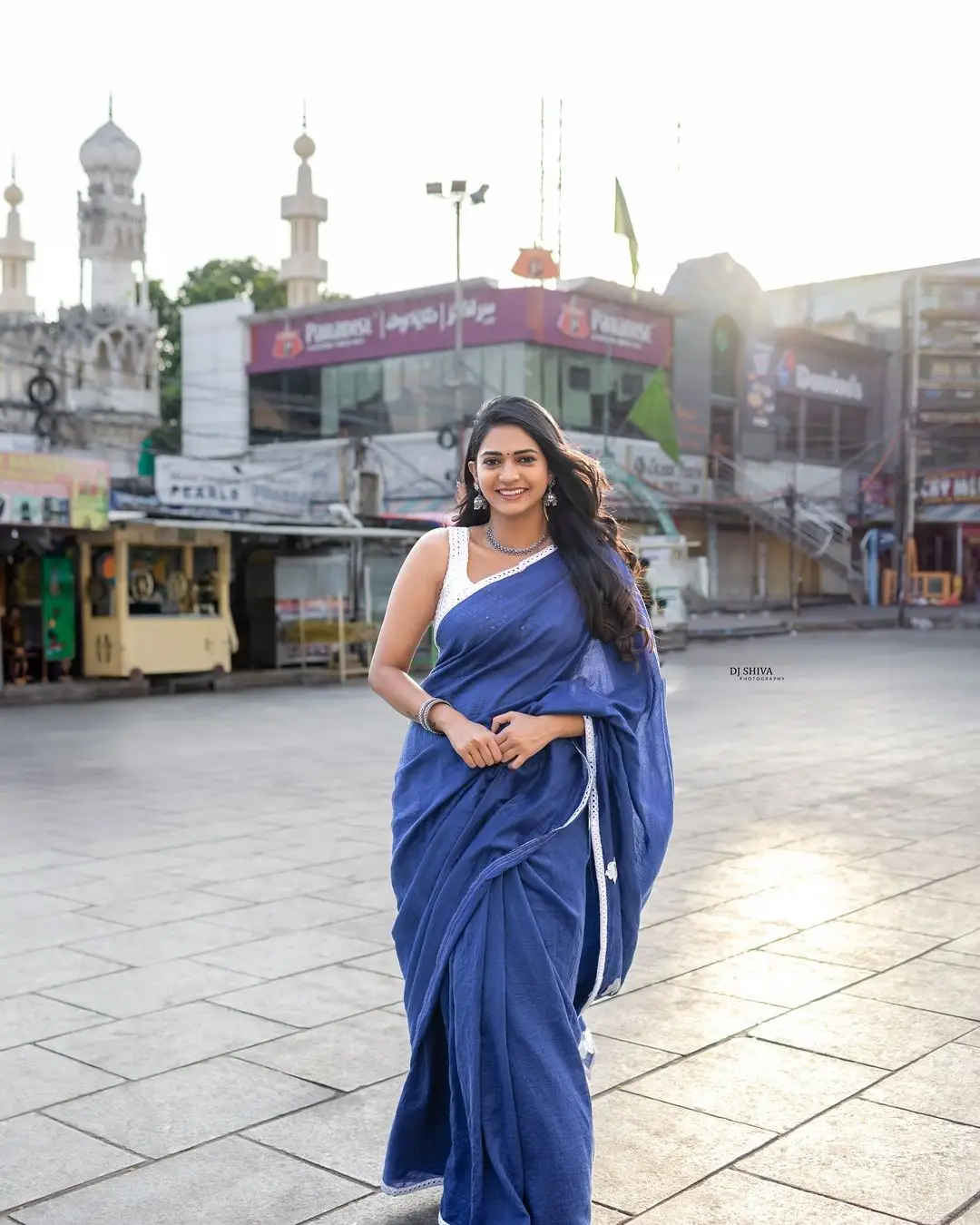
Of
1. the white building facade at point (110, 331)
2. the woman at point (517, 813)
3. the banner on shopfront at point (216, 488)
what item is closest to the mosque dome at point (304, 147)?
the white building facade at point (110, 331)

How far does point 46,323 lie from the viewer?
3950cm

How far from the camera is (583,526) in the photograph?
9.95 ft

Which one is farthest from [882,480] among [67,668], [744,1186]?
[744,1186]

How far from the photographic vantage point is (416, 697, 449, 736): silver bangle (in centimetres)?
290

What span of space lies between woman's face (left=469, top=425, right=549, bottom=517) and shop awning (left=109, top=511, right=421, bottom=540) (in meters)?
13.9

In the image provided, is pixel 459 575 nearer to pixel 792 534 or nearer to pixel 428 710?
pixel 428 710

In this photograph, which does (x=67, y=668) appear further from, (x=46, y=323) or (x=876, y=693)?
(x=46, y=323)

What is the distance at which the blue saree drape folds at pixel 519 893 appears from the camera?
267cm

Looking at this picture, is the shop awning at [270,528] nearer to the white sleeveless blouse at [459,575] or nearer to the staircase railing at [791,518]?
the white sleeveless blouse at [459,575]

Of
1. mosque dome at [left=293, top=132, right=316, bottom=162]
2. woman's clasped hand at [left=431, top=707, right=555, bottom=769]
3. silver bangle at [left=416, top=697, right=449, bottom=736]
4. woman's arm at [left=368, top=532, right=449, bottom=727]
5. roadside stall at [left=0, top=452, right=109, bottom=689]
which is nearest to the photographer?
woman's clasped hand at [left=431, top=707, right=555, bottom=769]

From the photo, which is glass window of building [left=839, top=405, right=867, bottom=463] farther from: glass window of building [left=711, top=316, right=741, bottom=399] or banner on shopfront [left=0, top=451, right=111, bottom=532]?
banner on shopfront [left=0, top=451, right=111, bottom=532]

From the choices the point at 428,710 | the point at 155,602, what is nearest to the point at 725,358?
the point at 155,602

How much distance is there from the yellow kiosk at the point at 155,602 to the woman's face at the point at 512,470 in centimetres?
1419

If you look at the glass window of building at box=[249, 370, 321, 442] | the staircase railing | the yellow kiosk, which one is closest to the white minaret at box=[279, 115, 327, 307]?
the glass window of building at box=[249, 370, 321, 442]
